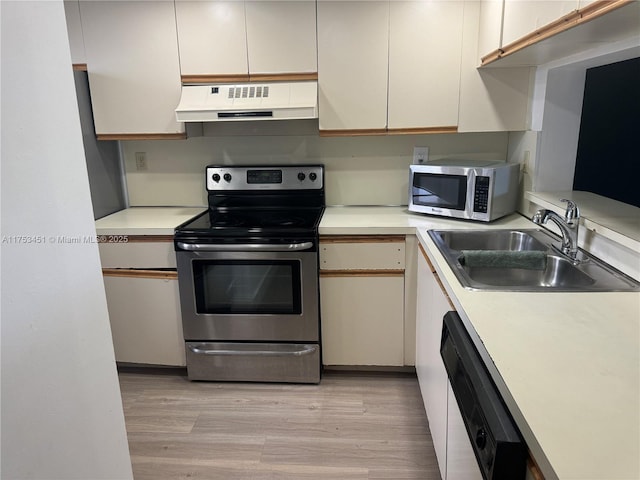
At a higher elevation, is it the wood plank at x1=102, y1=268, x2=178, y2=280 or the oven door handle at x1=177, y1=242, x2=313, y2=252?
the oven door handle at x1=177, y1=242, x2=313, y2=252

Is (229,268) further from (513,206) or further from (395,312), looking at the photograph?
(513,206)

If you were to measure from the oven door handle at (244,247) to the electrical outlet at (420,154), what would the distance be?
3.03 ft

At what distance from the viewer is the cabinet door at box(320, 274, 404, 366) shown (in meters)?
2.30

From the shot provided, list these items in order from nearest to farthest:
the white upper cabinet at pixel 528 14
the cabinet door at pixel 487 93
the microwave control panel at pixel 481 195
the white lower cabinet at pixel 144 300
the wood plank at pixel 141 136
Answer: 1. the white upper cabinet at pixel 528 14
2. the microwave control panel at pixel 481 195
3. the cabinet door at pixel 487 93
4. the white lower cabinet at pixel 144 300
5. the wood plank at pixel 141 136

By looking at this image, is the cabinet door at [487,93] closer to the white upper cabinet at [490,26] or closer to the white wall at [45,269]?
the white upper cabinet at [490,26]

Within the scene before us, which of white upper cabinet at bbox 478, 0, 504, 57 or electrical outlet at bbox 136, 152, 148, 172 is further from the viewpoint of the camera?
electrical outlet at bbox 136, 152, 148, 172

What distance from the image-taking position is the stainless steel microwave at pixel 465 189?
213cm

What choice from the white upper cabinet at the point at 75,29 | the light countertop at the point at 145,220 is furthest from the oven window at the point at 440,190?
the white upper cabinet at the point at 75,29

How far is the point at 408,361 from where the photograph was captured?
2416mm

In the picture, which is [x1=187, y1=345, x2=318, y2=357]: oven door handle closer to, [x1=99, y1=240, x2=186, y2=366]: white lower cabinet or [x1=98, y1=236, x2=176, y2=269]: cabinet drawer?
[x1=99, y1=240, x2=186, y2=366]: white lower cabinet

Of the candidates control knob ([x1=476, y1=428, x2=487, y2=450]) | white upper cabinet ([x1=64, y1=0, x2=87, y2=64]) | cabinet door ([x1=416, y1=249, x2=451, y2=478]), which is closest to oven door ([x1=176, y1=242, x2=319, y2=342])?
cabinet door ([x1=416, y1=249, x2=451, y2=478])

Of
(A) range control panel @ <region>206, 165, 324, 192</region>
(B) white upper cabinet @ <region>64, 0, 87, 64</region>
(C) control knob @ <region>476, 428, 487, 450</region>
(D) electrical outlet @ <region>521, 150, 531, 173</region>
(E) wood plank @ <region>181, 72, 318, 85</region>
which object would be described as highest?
(B) white upper cabinet @ <region>64, 0, 87, 64</region>

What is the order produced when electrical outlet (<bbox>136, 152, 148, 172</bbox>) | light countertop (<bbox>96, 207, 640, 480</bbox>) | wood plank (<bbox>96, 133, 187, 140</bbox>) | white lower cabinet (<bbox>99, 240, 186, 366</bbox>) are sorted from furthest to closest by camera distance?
electrical outlet (<bbox>136, 152, 148, 172</bbox>) → wood plank (<bbox>96, 133, 187, 140</bbox>) → white lower cabinet (<bbox>99, 240, 186, 366</bbox>) → light countertop (<bbox>96, 207, 640, 480</bbox>)

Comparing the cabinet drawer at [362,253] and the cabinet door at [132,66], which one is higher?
the cabinet door at [132,66]
